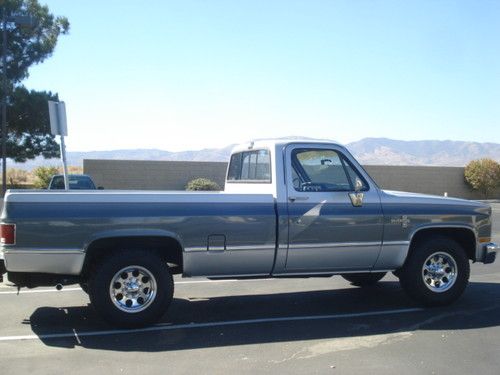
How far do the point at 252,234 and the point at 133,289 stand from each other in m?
1.43

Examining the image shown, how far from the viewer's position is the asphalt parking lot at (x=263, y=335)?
547cm

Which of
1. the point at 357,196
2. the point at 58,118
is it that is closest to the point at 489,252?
the point at 357,196

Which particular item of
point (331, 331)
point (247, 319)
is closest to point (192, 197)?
point (247, 319)

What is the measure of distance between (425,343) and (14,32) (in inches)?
1117

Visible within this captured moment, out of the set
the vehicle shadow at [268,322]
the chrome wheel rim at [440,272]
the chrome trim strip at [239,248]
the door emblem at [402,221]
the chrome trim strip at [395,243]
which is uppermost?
the door emblem at [402,221]

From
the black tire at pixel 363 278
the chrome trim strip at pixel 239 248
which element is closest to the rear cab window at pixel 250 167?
the chrome trim strip at pixel 239 248

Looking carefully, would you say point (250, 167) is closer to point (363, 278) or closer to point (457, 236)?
point (363, 278)

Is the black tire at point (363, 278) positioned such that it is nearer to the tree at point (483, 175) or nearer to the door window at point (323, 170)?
the door window at point (323, 170)

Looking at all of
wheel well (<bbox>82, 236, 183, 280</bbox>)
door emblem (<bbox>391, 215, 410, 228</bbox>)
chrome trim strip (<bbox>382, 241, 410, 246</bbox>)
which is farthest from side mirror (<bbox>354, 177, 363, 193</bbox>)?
wheel well (<bbox>82, 236, 183, 280</bbox>)

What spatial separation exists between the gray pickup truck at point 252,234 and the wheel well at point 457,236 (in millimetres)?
15

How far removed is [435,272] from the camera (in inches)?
307

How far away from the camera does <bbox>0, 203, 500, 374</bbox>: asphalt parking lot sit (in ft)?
18.0

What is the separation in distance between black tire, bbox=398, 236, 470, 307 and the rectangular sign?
237 inches

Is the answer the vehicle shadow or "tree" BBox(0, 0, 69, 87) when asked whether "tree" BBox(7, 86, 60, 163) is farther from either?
the vehicle shadow
